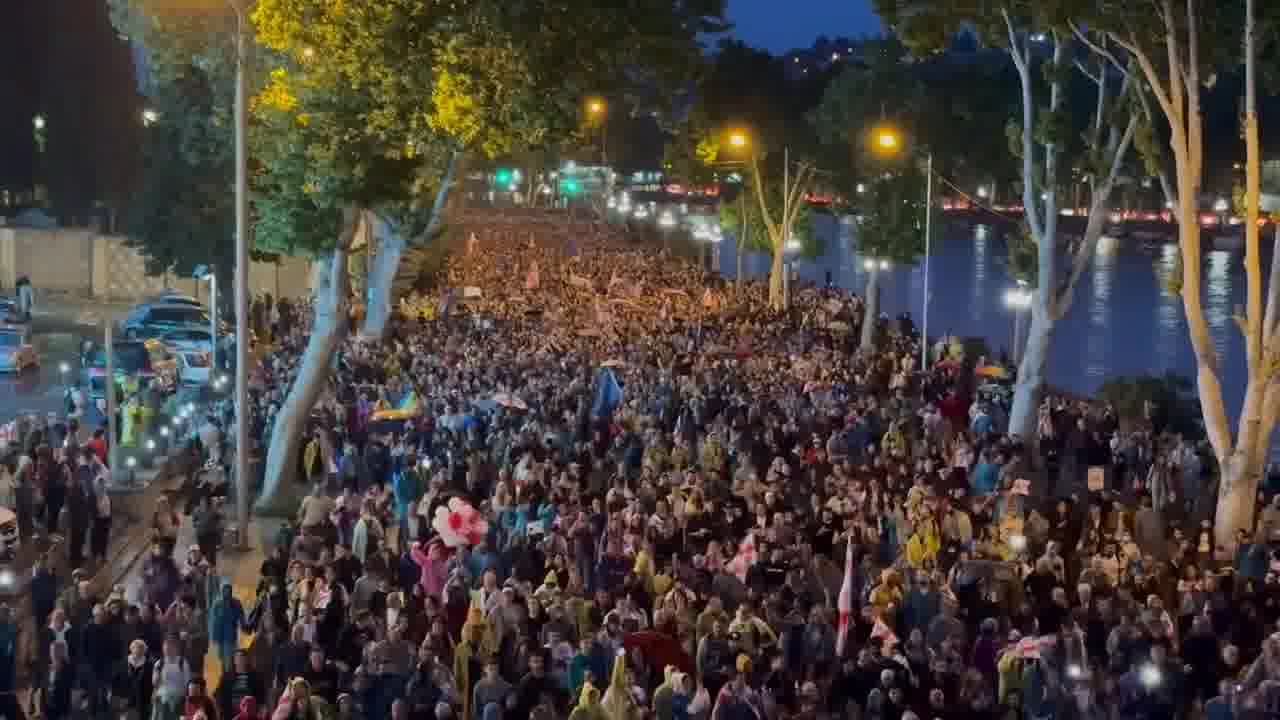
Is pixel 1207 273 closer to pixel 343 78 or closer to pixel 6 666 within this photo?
pixel 343 78

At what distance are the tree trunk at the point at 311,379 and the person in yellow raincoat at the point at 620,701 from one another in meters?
10.9

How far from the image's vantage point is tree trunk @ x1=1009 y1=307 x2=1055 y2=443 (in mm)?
25281

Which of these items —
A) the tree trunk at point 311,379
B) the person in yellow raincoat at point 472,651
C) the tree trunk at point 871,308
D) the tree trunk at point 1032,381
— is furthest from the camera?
the tree trunk at point 871,308

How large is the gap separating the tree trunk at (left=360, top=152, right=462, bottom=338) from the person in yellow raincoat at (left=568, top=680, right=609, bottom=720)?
1087 centimetres

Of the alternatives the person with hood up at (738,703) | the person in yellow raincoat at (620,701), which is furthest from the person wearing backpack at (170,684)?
the person with hood up at (738,703)

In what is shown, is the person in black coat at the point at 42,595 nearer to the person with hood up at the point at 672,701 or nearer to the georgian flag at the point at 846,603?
the person with hood up at the point at 672,701

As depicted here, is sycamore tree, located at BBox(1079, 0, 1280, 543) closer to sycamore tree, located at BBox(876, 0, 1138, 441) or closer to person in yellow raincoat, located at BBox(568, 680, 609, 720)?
sycamore tree, located at BBox(876, 0, 1138, 441)

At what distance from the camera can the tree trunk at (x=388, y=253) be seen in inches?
878

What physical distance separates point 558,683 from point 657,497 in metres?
4.80

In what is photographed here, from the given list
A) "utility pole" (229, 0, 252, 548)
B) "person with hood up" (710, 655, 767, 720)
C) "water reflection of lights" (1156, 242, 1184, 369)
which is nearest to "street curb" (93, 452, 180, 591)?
"utility pole" (229, 0, 252, 548)

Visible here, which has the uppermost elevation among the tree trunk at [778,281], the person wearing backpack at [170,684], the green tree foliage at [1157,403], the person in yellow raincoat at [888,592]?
the tree trunk at [778,281]

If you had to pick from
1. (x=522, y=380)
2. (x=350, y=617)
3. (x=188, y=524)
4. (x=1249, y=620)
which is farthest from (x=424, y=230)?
(x=1249, y=620)

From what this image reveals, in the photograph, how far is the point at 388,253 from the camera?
2712cm

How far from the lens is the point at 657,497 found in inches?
646
